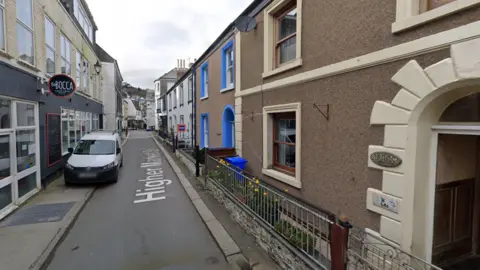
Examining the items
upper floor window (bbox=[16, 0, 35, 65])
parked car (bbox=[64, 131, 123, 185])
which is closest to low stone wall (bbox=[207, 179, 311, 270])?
parked car (bbox=[64, 131, 123, 185])

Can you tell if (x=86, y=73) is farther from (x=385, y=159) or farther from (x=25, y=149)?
(x=385, y=159)

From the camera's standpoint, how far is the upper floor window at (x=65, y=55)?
9966mm

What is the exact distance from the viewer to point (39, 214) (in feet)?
18.5

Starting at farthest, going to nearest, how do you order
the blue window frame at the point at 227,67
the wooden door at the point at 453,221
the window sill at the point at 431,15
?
the blue window frame at the point at 227,67
the wooden door at the point at 453,221
the window sill at the point at 431,15

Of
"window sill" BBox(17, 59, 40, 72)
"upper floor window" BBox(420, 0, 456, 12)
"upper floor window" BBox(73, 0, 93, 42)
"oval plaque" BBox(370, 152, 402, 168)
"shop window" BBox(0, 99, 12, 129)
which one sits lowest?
"oval plaque" BBox(370, 152, 402, 168)

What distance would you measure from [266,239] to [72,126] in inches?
436

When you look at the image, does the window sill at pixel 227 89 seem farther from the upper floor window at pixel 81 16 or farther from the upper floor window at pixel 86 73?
the upper floor window at pixel 81 16

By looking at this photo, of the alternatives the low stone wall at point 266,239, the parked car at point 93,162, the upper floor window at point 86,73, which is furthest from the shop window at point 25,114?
A: the upper floor window at point 86,73

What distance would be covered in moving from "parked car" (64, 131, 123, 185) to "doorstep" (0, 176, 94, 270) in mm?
543

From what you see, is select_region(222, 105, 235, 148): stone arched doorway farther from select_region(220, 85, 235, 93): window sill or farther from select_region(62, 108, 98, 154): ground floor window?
select_region(62, 108, 98, 154): ground floor window

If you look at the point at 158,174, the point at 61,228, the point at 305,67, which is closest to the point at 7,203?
the point at 61,228

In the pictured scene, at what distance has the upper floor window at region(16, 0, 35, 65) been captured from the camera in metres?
6.40

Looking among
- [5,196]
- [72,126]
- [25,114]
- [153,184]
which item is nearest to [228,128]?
[153,184]

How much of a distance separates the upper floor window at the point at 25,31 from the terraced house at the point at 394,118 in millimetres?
7105
